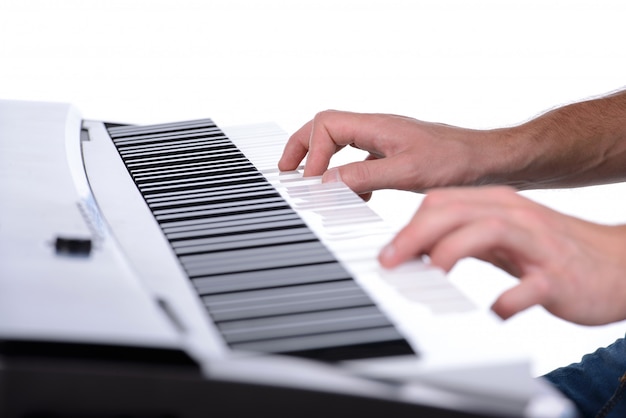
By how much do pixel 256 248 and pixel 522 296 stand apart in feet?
0.87

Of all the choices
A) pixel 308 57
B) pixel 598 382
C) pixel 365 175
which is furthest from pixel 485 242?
pixel 308 57

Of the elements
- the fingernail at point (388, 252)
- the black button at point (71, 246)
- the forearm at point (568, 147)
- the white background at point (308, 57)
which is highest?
the fingernail at point (388, 252)

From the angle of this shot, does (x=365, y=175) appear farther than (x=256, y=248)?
Yes

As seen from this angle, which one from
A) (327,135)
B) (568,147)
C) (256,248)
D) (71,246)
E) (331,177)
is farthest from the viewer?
(568,147)

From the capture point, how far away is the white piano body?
26.2 inches

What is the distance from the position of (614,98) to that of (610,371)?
27.0 inches

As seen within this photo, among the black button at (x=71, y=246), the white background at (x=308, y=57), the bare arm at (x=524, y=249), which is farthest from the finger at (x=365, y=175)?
the white background at (x=308, y=57)

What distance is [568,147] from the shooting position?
178cm

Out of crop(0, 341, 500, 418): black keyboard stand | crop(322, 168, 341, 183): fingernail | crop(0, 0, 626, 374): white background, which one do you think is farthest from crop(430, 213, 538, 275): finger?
crop(0, 0, 626, 374): white background

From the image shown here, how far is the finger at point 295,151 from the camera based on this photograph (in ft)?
4.48

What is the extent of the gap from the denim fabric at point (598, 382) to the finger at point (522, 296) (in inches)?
18.4

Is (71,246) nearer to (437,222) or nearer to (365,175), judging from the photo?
(437,222)

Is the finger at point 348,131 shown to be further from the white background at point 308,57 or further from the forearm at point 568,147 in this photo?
the white background at point 308,57

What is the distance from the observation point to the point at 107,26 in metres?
4.14
